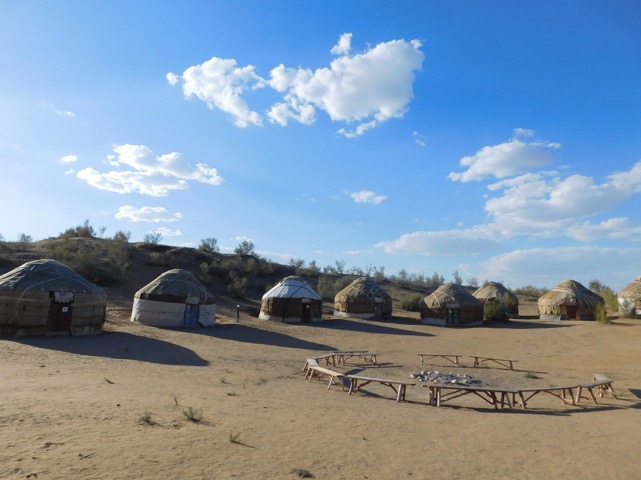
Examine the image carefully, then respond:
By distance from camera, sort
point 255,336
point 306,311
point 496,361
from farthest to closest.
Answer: point 306,311 < point 255,336 < point 496,361

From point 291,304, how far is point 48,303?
1291cm

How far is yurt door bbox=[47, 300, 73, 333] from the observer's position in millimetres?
15867

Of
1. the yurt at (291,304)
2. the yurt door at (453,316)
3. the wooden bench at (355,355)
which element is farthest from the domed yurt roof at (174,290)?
the yurt door at (453,316)

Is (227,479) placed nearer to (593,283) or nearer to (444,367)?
(444,367)

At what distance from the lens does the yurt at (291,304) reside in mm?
25750

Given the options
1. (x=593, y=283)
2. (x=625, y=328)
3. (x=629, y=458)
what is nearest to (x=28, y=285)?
(x=629, y=458)

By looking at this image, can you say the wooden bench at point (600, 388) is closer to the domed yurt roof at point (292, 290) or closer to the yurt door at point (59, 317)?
the yurt door at point (59, 317)

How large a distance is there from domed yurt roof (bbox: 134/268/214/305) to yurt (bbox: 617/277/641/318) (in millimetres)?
27203

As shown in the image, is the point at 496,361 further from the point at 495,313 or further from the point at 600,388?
the point at 495,313

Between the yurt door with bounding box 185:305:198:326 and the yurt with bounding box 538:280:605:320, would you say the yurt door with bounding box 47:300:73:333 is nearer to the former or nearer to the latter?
the yurt door with bounding box 185:305:198:326

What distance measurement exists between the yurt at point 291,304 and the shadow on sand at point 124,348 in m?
10.3

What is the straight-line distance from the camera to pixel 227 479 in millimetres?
4273

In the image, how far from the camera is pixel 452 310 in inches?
1142

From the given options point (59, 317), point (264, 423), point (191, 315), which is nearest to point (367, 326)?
point (191, 315)
